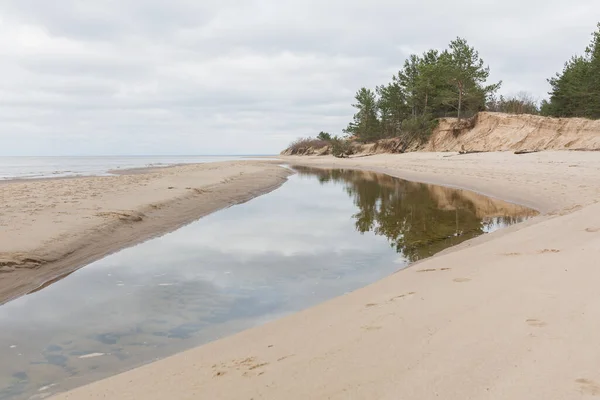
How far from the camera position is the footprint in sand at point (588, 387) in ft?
5.63

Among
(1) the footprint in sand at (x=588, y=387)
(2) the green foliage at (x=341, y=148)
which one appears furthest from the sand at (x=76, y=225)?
(2) the green foliage at (x=341, y=148)

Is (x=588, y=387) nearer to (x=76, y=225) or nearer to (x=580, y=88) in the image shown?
(x=76, y=225)

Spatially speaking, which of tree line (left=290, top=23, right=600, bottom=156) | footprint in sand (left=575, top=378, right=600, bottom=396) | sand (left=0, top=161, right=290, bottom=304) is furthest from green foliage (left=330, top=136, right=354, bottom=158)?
footprint in sand (left=575, top=378, right=600, bottom=396)

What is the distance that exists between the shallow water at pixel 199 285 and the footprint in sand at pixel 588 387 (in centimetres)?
314

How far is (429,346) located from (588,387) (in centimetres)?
83

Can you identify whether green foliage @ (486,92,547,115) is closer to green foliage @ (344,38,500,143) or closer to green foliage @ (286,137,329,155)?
green foliage @ (344,38,500,143)

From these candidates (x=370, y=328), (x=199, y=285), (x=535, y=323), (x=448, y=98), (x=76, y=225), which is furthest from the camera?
(x=448, y=98)

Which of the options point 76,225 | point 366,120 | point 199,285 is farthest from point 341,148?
point 199,285

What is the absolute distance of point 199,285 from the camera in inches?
224

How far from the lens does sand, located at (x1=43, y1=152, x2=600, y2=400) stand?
6.43 feet

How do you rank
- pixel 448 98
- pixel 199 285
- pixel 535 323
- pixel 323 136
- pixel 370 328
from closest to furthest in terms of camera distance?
pixel 535 323
pixel 370 328
pixel 199 285
pixel 448 98
pixel 323 136

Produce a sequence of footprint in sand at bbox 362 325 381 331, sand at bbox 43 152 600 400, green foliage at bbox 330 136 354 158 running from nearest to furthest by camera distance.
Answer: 1. sand at bbox 43 152 600 400
2. footprint in sand at bbox 362 325 381 331
3. green foliage at bbox 330 136 354 158

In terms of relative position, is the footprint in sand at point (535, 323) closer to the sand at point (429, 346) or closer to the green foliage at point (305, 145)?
the sand at point (429, 346)

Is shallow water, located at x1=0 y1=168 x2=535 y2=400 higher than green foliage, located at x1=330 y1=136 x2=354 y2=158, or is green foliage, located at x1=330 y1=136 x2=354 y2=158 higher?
green foliage, located at x1=330 y1=136 x2=354 y2=158
